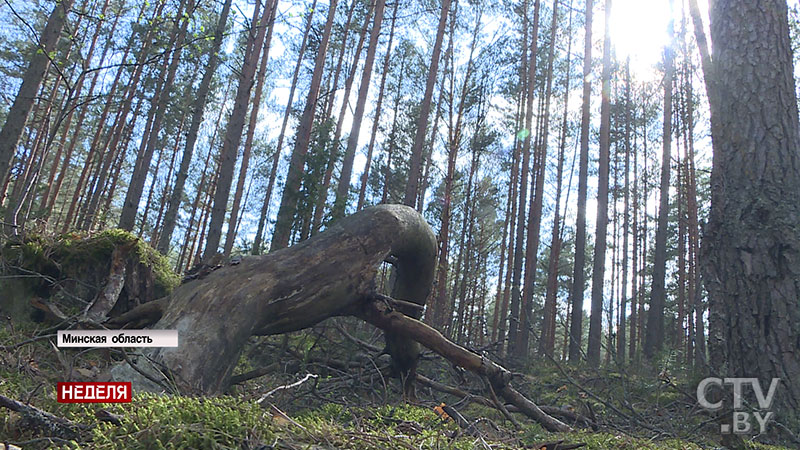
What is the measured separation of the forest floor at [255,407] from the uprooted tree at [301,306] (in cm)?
22

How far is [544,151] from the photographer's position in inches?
649

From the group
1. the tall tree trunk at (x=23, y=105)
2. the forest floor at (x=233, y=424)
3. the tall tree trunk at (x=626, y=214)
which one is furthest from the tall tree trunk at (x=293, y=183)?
the tall tree trunk at (x=626, y=214)

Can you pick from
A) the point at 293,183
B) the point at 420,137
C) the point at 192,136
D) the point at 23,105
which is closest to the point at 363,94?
the point at 420,137

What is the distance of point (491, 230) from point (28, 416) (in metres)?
21.5

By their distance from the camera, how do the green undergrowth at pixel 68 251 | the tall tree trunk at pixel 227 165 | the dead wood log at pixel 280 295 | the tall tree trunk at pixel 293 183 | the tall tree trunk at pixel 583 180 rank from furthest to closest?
the tall tree trunk at pixel 583 180 < the tall tree trunk at pixel 227 165 < the tall tree trunk at pixel 293 183 < the green undergrowth at pixel 68 251 < the dead wood log at pixel 280 295

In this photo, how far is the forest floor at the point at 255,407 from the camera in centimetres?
149

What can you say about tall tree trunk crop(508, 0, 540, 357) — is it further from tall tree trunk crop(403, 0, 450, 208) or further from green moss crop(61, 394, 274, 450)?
green moss crop(61, 394, 274, 450)

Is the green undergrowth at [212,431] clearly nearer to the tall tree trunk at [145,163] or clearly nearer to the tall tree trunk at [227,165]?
the tall tree trunk at [227,165]

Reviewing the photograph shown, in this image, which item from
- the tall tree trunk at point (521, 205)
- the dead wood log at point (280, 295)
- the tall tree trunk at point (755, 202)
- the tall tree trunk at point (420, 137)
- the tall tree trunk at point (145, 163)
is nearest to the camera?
the dead wood log at point (280, 295)

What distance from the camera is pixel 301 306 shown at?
348cm

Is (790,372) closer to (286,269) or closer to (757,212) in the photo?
(757,212)

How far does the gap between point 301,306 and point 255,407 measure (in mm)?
1878

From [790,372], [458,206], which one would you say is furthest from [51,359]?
[458,206]

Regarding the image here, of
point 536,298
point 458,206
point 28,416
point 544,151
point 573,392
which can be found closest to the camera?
point 28,416
